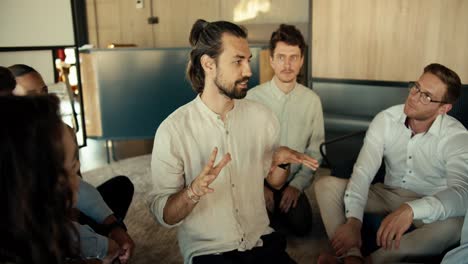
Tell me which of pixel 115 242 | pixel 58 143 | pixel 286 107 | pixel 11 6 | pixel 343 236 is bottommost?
pixel 343 236

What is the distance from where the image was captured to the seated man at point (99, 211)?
4.80 ft

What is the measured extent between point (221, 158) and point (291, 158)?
0.27 meters

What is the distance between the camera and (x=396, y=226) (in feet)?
5.51

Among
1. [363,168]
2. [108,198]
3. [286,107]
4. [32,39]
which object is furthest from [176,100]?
[363,168]

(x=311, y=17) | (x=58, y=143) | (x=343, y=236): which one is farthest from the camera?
(x=311, y=17)

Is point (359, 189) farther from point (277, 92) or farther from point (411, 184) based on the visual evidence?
point (277, 92)

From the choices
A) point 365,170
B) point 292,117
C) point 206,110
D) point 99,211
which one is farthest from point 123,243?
point 292,117

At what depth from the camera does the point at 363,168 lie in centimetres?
211

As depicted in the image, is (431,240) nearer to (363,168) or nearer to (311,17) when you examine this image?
(363,168)

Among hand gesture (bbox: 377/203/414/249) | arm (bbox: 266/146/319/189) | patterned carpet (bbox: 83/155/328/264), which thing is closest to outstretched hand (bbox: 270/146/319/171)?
arm (bbox: 266/146/319/189)

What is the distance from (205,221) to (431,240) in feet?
3.23

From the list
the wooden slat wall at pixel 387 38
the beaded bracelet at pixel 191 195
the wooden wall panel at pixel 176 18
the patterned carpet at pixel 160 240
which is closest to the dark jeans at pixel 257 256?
the beaded bracelet at pixel 191 195

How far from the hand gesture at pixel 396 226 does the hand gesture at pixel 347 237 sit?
0.19 metres

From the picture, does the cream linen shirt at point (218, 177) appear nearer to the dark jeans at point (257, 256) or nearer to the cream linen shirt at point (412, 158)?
the dark jeans at point (257, 256)
